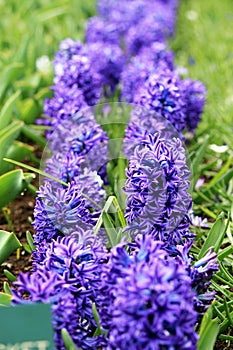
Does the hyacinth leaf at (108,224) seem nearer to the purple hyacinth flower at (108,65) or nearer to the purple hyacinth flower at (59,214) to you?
the purple hyacinth flower at (59,214)

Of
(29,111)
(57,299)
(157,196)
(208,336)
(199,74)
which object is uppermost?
(199,74)

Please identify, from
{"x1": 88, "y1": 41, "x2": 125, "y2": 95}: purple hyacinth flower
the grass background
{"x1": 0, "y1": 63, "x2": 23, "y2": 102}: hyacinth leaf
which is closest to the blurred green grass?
the grass background

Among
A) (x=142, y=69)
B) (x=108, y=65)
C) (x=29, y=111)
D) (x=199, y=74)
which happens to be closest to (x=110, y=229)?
(x=29, y=111)

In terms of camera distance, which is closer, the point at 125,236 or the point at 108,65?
the point at 125,236

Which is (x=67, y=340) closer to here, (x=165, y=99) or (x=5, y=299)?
(x=5, y=299)

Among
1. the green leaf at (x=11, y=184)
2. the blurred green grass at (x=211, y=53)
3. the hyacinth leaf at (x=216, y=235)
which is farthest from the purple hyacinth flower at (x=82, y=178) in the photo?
the blurred green grass at (x=211, y=53)

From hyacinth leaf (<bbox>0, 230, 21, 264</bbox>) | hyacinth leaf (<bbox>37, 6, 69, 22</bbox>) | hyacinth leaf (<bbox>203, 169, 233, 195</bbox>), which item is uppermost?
hyacinth leaf (<bbox>37, 6, 69, 22</bbox>)

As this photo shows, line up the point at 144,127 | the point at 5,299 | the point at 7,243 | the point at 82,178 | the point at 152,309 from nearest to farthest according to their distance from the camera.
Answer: the point at 152,309
the point at 5,299
the point at 7,243
the point at 82,178
the point at 144,127

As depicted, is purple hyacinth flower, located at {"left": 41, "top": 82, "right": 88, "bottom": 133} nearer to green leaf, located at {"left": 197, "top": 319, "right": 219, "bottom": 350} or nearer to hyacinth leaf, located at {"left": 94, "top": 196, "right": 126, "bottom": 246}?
hyacinth leaf, located at {"left": 94, "top": 196, "right": 126, "bottom": 246}
